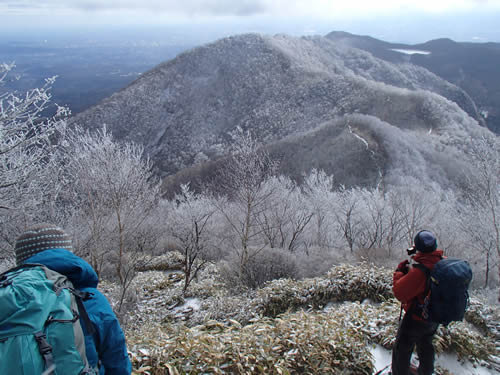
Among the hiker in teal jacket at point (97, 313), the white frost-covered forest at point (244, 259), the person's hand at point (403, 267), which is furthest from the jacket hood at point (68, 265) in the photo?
the person's hand at point (403, 267)

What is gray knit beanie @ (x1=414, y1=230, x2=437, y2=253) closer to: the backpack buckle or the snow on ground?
the snow on ground

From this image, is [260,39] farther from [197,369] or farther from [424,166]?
[197,369]

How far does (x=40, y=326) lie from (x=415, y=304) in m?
3.40

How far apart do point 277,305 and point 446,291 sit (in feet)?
14.9

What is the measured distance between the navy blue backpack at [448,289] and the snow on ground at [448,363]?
1.55 meters

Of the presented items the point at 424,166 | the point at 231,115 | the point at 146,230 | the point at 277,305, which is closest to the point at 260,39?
the point at 231,115

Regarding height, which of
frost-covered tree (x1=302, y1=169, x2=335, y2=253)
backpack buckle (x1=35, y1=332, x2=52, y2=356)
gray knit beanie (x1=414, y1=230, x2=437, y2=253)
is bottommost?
frost-covered tree (x1=302, y1=169, x2=335, y2=253)

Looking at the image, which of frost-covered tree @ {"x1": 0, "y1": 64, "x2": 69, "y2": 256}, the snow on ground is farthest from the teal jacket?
frost-covered tree @ {"x1": 0, "y1": 64, "x2": 69, "y2": 256}

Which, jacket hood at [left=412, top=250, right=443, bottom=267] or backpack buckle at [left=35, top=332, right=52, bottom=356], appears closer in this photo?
backpack buckle at [left=35, top=332, right=52, bottom=356]

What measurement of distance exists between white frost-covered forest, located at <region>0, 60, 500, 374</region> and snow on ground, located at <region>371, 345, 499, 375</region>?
4 centimetres

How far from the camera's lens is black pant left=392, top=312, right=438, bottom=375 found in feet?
11.5

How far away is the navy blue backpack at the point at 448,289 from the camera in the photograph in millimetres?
3139

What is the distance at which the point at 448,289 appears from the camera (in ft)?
10.3

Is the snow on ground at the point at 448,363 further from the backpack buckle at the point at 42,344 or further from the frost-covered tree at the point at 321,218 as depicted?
the frost-covered tree at the point at 321,218
